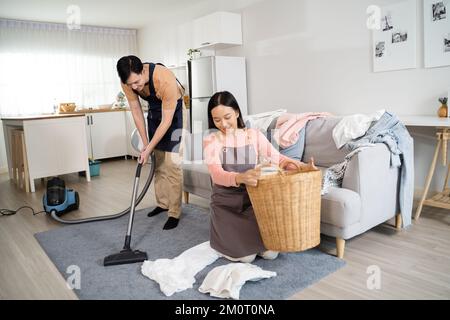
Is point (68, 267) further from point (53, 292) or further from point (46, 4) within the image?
point (46, 4)

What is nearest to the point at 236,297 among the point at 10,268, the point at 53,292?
the point at 53,292

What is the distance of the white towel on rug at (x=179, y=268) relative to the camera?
5.92 ft

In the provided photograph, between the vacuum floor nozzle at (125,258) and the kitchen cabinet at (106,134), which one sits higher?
the kitchen cabinet at (106,134)

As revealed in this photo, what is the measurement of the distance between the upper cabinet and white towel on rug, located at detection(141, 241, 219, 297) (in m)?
3.26

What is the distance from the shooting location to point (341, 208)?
6.59ft

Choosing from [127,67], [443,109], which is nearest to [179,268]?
[127,67]

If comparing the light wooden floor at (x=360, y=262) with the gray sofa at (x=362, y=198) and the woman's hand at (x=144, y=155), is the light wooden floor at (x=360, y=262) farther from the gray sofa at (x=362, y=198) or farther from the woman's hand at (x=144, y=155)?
the woman's hand at (x=144, y=155)

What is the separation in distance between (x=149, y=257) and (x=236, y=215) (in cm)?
61

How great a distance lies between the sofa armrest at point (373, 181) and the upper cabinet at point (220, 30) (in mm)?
3008

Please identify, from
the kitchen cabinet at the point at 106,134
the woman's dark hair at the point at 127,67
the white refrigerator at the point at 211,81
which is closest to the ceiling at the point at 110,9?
the white refrigerator at the point at 211,81

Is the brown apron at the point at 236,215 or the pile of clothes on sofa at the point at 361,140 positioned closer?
the brown apron at the point at 236,215

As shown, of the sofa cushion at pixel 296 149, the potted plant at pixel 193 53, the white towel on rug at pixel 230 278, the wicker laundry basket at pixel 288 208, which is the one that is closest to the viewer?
the wicker laundry basket at pixel 288 208
